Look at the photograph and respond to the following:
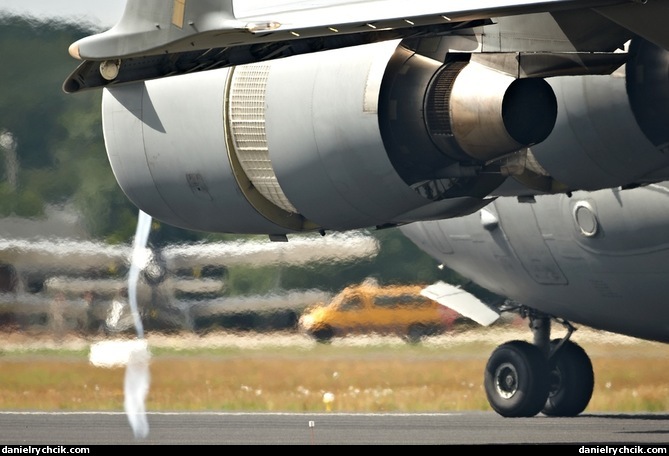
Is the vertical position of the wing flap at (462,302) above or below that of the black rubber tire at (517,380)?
above

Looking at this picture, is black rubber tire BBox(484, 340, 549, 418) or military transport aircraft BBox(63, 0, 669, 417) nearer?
military transport aircraft BBox(63, 0, 669, 417)

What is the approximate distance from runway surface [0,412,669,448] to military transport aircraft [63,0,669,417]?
4.21 m

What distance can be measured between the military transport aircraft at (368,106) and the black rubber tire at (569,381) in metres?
6.50

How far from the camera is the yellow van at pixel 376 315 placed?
17594mm

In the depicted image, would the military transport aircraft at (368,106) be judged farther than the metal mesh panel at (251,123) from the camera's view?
No

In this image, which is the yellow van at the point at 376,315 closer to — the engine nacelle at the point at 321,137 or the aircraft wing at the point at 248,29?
the engine nacelle at the point at 321,137

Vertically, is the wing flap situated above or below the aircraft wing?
above

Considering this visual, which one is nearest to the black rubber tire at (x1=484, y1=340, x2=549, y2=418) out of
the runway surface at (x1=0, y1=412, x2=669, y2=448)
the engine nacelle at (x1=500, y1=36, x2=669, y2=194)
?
the runway surface at (x1=0, y1=412, x2=669, y2=448)

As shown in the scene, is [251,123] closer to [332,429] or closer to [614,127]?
[614,127]

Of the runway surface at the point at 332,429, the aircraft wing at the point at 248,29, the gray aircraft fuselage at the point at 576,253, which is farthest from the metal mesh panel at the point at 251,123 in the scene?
the runway surface at the point at 332,429

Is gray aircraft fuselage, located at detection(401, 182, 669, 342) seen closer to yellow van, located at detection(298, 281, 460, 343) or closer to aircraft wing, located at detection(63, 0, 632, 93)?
yellow van, located at detection(298, 281, 460, 343)

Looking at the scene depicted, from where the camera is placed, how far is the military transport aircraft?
9648mm

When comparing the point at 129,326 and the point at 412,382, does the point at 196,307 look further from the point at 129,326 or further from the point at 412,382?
the point at 412,382

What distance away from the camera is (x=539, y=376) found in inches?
741
